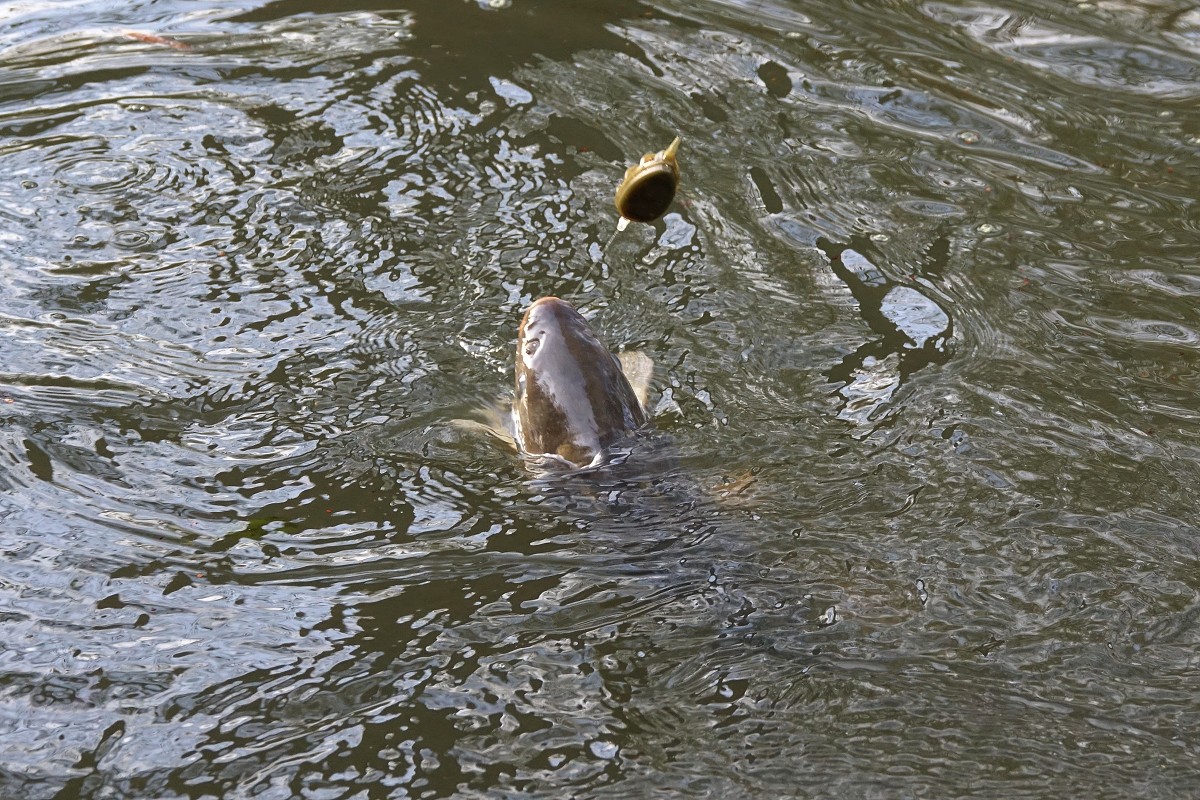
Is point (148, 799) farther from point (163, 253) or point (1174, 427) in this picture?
point (1174, 427)

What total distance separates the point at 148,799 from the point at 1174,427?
373 centimetres

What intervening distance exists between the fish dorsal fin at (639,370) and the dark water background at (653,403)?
Result: 0.08 m

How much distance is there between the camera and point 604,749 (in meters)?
3.12

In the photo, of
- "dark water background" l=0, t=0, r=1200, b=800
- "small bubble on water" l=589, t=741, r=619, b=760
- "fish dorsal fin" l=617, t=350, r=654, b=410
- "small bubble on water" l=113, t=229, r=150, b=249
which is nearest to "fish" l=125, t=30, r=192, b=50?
"dark water background" l=0, t=0, r=1200, b=800

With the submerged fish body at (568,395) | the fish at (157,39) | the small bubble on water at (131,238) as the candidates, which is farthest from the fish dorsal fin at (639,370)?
the fish at (157,39)

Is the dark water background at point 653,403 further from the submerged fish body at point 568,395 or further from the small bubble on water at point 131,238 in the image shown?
the submerged fish body at point 568,395

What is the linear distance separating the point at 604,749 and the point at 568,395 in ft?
5.05

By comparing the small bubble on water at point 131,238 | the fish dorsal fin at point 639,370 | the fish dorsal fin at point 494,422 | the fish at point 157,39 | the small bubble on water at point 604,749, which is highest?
the fish at point 157,39

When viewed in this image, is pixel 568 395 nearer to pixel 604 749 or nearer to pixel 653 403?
pixel 653 403

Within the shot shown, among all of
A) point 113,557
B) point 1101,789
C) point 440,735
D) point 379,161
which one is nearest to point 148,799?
point 440,735

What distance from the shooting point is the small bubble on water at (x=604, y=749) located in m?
3.10

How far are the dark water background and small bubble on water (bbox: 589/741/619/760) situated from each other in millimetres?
11

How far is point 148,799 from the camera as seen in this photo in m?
2.95

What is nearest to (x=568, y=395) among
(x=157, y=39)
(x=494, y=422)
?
(x=494, y=422)
